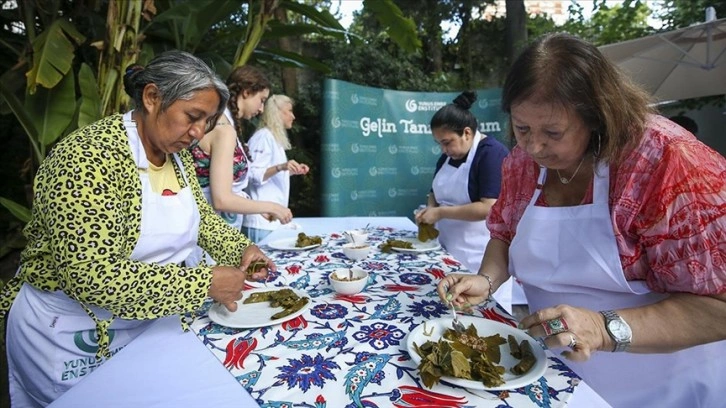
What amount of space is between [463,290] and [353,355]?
1.61 ft

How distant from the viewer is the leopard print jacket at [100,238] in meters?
1.12

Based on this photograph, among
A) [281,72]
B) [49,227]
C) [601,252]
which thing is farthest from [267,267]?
[281,72]

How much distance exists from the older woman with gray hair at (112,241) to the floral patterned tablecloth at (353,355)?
0.76 ft

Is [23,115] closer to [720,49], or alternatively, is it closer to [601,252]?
[601,252]

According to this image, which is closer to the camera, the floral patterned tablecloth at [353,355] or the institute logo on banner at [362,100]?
the floral patterned tablecloth at [353,355]

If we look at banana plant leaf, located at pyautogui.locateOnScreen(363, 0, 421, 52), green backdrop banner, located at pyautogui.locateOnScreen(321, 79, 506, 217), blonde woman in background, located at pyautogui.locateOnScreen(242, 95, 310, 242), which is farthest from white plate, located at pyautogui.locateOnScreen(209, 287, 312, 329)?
green backdrop banner, located at pyautogui.locateOnScreen(321, 79, 506, 217)

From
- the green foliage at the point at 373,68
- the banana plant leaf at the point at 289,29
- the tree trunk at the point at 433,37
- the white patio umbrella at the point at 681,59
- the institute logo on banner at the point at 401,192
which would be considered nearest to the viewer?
the banana plant leaf at the point at 289,29

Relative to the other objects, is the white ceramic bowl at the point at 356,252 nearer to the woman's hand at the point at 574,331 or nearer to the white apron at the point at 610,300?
the white apron at the point at 610,300

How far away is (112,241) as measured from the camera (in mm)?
1168

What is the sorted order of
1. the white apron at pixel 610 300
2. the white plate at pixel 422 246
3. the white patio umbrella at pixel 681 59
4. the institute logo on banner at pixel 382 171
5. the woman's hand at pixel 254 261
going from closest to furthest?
the white apron at pixel 610 300 → the woman's hand at pixel 254 261 → the white plate at pixel 422 246 → the white patio umbrella at pixel 681 59 → the institute logo on banner at pixel 382 171

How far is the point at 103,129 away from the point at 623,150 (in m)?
1.68

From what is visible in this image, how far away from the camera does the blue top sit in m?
2.87

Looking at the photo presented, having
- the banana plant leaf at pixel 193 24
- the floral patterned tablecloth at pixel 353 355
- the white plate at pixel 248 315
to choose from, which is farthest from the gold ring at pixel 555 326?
the banana plant leaf at pixel 193 24

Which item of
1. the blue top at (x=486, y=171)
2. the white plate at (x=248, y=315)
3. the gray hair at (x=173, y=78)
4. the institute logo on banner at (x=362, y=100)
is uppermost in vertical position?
the institute logo on banner at (x=362, y=100)
